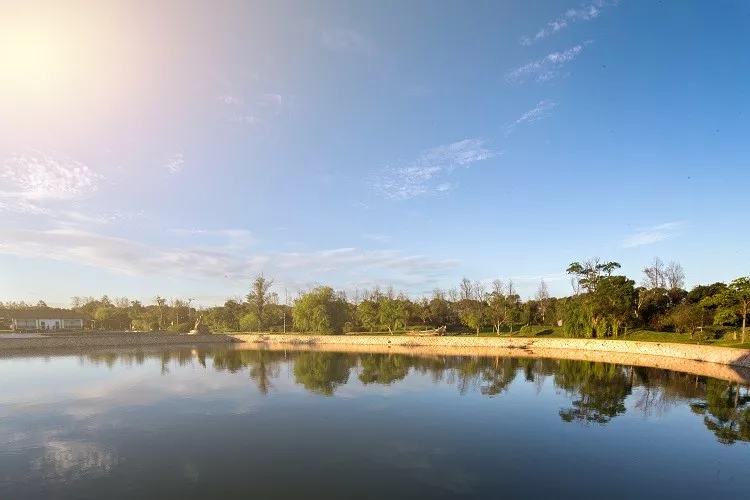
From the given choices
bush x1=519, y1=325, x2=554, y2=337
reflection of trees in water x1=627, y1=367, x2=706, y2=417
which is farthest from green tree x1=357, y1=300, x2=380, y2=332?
reflection of trees in water x1=627, y1=367, x2=706, y2=417

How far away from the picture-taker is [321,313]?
84125 mm

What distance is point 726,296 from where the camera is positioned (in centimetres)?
5009

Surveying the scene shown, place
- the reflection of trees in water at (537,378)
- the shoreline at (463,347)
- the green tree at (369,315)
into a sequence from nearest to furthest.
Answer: the reflection of trees in water at (537,378)
the shoreline at (463,347)
the green tree at (369,315)

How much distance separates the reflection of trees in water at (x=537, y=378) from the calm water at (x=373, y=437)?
260 mm

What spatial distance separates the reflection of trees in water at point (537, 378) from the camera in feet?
84.6

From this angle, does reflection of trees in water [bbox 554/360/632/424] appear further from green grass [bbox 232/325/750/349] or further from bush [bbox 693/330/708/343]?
bush [bbox 693/330/708/343]

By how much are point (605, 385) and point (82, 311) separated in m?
138

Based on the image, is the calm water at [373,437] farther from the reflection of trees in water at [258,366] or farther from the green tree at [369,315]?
the green tree at [369,315]

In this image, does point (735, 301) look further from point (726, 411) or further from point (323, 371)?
point (323, 371)

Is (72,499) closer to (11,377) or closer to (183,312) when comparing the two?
(11,377)

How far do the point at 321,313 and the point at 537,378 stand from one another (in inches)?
2122

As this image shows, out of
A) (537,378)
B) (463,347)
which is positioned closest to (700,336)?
(537,378)

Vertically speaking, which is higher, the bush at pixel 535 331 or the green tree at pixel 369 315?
the green tree at pixel 369 315

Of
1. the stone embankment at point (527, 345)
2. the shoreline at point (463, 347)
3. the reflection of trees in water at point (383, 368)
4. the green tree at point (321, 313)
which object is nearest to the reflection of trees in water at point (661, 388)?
the shoreline at point (463, 347)
